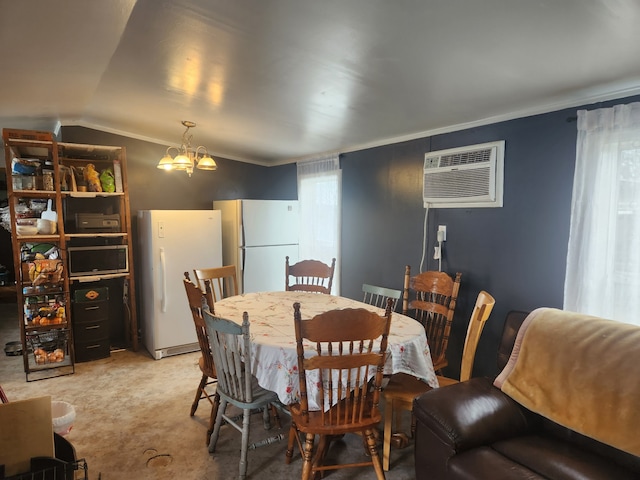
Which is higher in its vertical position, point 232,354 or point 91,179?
point 91,179

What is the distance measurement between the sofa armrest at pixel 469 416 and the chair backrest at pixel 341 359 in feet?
0.87

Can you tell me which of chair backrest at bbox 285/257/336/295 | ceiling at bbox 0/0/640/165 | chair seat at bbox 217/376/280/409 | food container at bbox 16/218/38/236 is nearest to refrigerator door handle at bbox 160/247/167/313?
food container at bbox 16/218/38/236

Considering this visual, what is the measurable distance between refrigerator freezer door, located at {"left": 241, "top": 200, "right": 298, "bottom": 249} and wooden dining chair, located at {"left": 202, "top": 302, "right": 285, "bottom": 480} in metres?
2.16

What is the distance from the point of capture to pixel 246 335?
1882 millimetres

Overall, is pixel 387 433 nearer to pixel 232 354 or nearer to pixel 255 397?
pixel 255 397

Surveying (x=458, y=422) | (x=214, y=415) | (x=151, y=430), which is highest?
(x=458, y=422)

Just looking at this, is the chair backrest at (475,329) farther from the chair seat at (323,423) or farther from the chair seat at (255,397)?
the chair seat at (255,397)

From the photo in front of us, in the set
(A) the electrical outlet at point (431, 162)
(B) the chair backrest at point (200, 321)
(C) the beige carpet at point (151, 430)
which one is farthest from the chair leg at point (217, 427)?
(A) the electrical outlet at point (431, 162)

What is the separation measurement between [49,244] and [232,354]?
2.64m

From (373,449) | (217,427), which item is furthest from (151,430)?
(373,449)

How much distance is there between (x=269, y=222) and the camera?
430 centimetres

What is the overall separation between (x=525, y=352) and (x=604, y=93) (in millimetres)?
1474

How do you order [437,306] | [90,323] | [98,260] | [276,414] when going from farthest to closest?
1. [98,260]
2. [90,323]
3. [437,306]
4. [276,414]

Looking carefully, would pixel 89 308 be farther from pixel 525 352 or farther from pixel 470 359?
pixel 525 352
